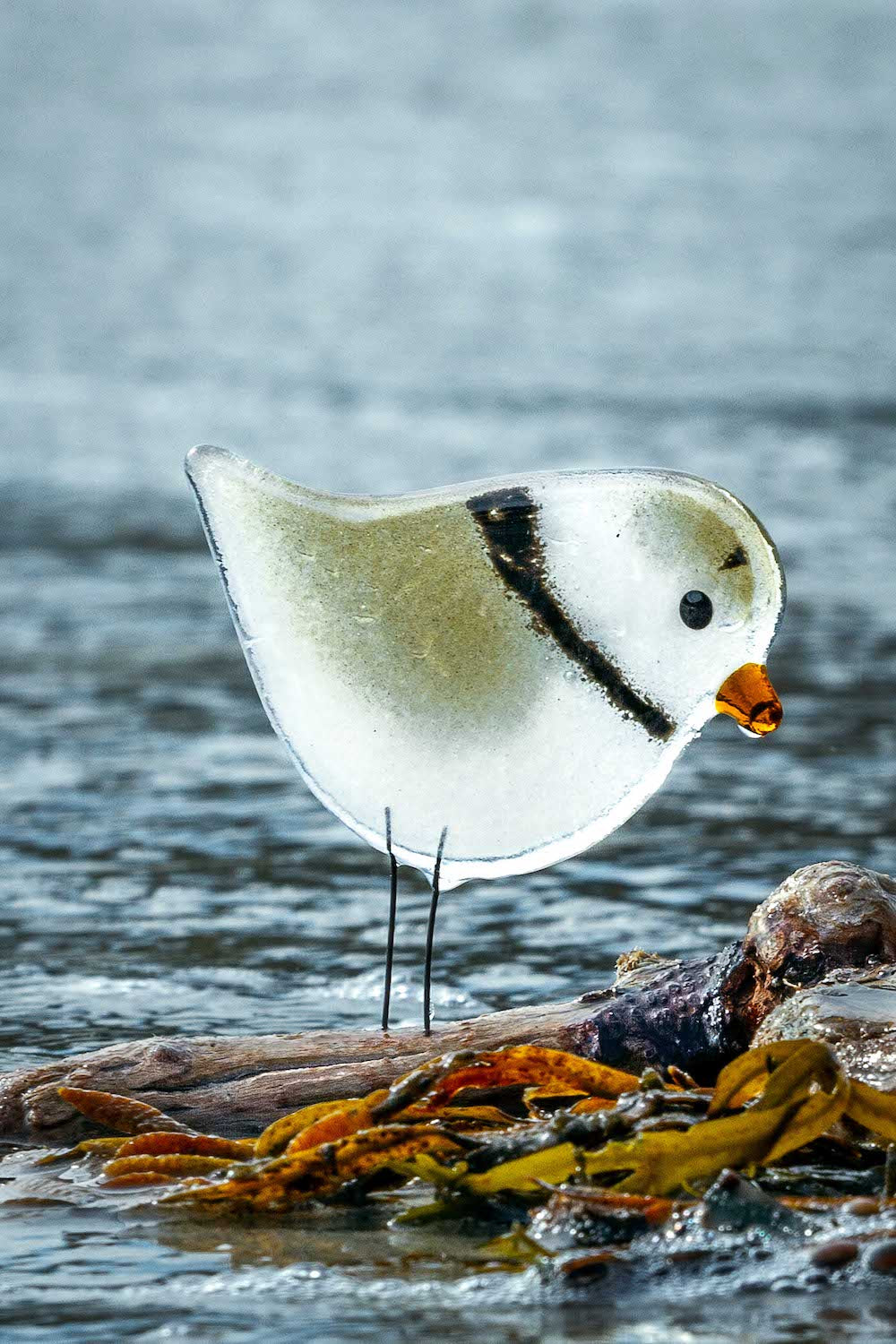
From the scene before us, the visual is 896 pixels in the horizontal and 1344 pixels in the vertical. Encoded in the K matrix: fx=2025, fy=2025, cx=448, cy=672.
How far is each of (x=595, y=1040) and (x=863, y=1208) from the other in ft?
2.36

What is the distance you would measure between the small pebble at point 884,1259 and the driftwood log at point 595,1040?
73 centimetres

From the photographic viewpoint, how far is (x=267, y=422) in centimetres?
1272

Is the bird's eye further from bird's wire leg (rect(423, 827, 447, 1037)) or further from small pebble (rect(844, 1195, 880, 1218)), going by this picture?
small pebble (rect(844, 1195, 880, 1218))

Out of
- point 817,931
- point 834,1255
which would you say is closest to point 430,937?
point 817,931

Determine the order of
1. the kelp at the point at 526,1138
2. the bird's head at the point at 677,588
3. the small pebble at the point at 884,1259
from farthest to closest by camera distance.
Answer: the bird's head at the point at 677,588 → the kelp at the point at 526,1138 → the small pebble at the point at 884,1259

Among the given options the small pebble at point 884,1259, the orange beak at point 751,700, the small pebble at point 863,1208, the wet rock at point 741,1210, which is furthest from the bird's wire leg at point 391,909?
the small pebble at point 884,1259

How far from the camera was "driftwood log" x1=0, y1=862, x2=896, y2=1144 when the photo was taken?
11.7ft

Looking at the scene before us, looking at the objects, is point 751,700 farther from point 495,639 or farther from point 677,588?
point 495,639

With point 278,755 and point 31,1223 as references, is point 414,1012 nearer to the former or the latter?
point 31,1223

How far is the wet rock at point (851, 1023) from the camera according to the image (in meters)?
3.32

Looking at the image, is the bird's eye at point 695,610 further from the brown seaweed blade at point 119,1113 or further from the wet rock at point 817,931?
the brown seaweed blade at point 119,1113

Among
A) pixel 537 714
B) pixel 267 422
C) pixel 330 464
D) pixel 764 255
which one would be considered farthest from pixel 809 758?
pixel 764 255

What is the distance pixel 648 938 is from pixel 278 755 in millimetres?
2402

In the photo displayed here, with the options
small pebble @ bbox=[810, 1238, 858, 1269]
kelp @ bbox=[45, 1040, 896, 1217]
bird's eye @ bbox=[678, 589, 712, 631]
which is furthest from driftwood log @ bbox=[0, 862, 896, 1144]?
small pebble @ bbox=[810, 1238, 858, 1269]
